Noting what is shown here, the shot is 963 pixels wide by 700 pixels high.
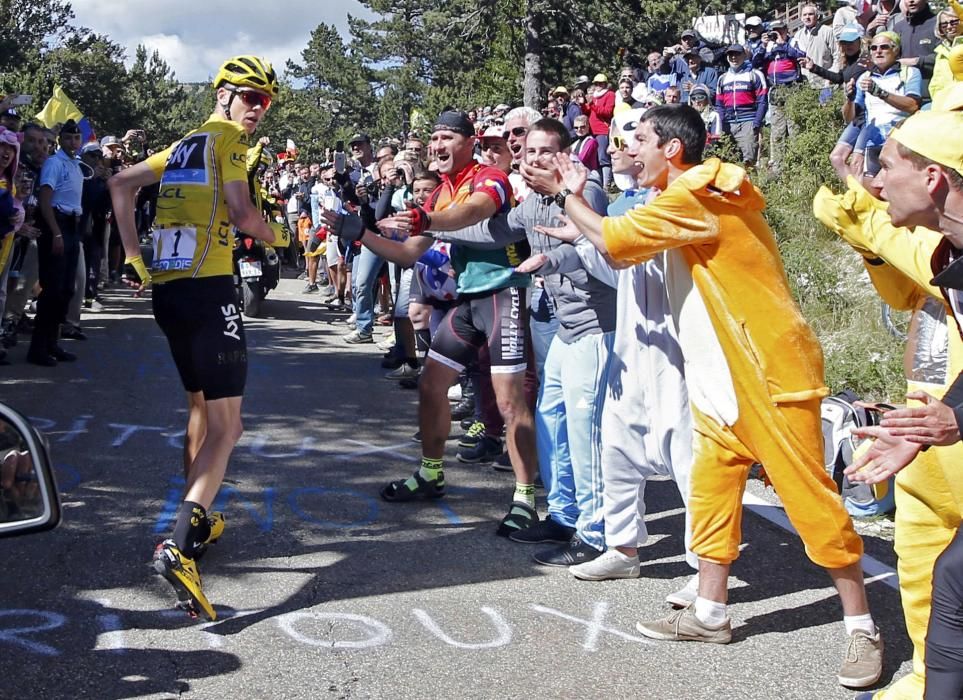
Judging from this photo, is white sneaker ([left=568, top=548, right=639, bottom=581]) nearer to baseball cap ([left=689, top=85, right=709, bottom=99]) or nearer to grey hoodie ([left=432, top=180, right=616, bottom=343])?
grey hoodie ([left=432, top=180, right=616, bottom=343])

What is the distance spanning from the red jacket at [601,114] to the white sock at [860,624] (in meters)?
13.2

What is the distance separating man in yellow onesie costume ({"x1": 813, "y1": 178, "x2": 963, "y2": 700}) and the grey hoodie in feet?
4.67

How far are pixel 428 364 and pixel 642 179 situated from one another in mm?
1918

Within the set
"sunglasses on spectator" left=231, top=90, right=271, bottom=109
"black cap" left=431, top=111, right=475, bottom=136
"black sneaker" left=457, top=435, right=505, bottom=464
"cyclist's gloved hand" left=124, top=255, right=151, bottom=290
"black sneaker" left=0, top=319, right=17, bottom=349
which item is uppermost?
"black cap" left=431, top=111, right=475, bottom=136

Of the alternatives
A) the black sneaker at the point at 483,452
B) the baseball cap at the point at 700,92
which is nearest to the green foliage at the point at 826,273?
the baseball cap at the point at 700,92

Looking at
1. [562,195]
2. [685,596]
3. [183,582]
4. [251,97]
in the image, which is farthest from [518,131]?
[183,582]

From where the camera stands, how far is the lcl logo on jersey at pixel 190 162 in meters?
4.60

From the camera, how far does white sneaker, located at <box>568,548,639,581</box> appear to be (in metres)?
4.78

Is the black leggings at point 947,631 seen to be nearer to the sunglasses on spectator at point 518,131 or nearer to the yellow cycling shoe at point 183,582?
the yellow cycling shoe at point 183,582

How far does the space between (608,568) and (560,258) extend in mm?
1352

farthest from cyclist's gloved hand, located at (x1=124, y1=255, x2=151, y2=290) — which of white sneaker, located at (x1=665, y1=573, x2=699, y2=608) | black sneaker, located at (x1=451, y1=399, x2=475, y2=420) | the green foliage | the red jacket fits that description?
the red jacket

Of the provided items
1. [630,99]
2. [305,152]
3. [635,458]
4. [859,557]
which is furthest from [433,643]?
[305,152]

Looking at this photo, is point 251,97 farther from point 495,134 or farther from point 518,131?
point 495,134

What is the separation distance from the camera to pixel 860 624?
152 inches
